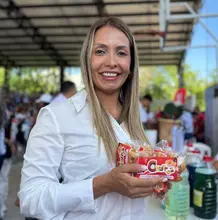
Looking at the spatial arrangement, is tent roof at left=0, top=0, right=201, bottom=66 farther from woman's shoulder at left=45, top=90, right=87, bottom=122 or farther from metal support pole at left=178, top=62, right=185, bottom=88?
woman's shoulder at left=45, top=90, right=87, bottom=122

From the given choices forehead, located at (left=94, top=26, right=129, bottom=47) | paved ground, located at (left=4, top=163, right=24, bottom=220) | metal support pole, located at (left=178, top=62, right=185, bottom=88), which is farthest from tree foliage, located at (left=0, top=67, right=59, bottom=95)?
forehead, located at (left=94, top=26, right=129, bottom=47)

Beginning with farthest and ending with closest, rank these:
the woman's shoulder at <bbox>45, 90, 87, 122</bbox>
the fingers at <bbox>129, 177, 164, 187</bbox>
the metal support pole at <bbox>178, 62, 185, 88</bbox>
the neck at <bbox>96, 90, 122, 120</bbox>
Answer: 1. the metal support pole at <bbox>178, 62, 185, 88</bbox>
2. the neck at <bbox>96, 90, 122, 120</bbox>
3. the woman's shoulder at <bbox>45, 90, 87, 122</bbox>
4. the fingers at <bbox>129, 177, 164, 187</bbox>

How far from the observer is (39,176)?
86cm

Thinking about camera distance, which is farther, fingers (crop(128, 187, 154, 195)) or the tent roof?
the tent roof

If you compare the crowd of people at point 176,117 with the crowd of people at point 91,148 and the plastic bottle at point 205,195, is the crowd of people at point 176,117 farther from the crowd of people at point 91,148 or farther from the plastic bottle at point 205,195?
the crowd of people at point 91,148

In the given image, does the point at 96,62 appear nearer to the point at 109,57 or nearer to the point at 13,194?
the point at 109,57

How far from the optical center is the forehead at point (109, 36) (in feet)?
3.33

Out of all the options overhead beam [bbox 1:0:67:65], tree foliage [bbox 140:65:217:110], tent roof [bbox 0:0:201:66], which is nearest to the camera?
tent roof [bbox 0:0:201:66]

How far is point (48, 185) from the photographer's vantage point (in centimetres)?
85

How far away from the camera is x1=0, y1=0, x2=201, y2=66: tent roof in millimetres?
8055

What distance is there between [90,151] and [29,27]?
33.4 feet

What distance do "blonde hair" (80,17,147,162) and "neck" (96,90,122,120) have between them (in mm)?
28

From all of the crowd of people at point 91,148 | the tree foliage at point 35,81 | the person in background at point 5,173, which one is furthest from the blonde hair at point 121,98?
the tree foliage at point 35,81

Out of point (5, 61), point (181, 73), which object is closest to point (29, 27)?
point (5, 61)
